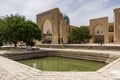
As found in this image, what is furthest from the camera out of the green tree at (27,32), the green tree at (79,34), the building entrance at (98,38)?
the building entrance at (98,38)

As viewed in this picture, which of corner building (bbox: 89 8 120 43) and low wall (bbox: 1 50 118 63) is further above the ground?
corner building (bbox: 89 8 120 43)

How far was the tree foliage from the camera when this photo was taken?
806 inches

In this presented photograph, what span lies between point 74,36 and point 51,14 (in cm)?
1196

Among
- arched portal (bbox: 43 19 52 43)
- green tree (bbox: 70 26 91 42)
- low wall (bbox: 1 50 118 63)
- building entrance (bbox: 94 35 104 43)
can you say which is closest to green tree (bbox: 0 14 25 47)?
low wall (bbox: 1 50 118 63)

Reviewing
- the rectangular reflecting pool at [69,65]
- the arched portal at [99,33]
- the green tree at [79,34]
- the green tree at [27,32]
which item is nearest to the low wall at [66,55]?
the rectangular reflecting pool at [69,65]

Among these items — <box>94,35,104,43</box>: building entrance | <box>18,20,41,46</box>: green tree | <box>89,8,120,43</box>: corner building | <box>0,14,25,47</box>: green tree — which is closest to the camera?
<box>18,20,41,46</box>: green tree

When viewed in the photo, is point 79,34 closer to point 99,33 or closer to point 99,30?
point 99,30

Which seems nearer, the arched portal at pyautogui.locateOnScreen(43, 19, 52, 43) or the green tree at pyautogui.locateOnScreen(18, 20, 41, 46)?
the green tree at pyautogui.locateOnScreen(18, 20, 41, 46)

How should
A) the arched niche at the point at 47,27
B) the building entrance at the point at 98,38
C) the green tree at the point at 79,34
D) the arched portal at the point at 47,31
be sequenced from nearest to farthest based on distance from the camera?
1. the green tree at the point at 79,34
2. the building entrance at the point at 98,38
3. the arched portal at the point at 47,31
4. the arched niche at the point at 47,27

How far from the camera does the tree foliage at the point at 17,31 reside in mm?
20484

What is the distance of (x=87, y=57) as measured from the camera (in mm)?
15688

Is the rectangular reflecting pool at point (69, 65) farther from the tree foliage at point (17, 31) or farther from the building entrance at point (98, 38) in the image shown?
the building entrance at point (98, 38)

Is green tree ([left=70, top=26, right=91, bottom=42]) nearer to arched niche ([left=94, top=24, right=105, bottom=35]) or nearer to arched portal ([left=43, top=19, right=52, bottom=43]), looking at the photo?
arched niche ([left=94, top=24, right=105, bottom=35])

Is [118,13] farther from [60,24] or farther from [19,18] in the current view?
[19,18]
